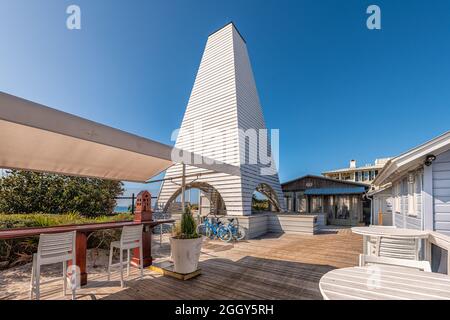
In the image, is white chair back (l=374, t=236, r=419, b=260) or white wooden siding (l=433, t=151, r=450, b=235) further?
white chair back (l=374, t=236, r=419, b=260)

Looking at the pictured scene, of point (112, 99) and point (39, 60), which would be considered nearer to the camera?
Answer: point (39, 60)

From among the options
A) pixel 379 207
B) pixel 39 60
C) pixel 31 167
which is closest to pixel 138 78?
pixel 39 60

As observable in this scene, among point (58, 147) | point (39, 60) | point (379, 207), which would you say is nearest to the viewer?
point (58, 147)

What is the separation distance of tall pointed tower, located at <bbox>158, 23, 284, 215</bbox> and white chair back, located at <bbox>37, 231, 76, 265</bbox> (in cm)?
590

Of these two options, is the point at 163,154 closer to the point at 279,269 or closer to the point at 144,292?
the point at 144,292

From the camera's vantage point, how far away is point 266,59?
14500mm

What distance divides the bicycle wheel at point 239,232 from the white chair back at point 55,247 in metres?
6.03

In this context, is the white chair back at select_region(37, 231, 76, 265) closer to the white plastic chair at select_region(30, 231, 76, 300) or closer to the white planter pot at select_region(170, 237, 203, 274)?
the white plastic chair at select_region(30, 231, 76, 300)

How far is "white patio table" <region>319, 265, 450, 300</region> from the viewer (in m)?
1.50

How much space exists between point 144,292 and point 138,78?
936 cm

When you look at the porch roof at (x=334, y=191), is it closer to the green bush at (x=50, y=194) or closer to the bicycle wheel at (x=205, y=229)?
the bicycle wheel at (x=205, y=229)

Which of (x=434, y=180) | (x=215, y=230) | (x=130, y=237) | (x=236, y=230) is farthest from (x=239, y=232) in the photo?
(x=434, y=180)

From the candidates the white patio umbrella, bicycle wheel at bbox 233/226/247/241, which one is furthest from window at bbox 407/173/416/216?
bicycle wheel at bbox 233/226/247/241

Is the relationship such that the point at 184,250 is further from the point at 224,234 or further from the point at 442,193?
the point at 442,193
